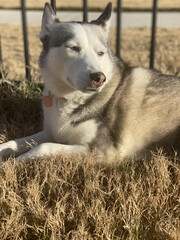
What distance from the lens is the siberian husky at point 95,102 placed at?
105 inches

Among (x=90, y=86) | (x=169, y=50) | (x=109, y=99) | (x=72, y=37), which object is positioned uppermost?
(x=72, y=37)

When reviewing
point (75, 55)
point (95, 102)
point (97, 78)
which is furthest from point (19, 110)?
point (97, 78)

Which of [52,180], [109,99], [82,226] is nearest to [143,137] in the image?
[109,99]

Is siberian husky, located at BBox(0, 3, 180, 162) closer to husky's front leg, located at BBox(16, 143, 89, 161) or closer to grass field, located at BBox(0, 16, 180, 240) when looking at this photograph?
husky's front leg, located at BBox(16, 143, 89, 161)

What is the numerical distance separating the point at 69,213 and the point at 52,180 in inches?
13.3

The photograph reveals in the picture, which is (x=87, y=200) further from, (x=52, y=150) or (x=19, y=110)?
(x=19, y=110)

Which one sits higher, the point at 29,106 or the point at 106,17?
the point at 106,17

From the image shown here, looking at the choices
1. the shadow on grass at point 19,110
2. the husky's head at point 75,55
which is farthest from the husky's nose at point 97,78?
the shadow on grass at point 19,110

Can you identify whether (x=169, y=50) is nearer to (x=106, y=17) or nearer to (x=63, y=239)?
(x=106, y=17)

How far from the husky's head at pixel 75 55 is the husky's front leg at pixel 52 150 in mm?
470

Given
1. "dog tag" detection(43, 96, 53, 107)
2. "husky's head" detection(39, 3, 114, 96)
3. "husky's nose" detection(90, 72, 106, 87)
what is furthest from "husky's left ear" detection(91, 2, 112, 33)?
"dog tag" detection(43, 96, 53, 107)

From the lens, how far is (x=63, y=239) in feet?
6.51

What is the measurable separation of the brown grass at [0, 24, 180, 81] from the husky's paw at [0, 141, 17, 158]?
300cm

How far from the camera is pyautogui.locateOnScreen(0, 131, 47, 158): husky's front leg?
2.98 m
